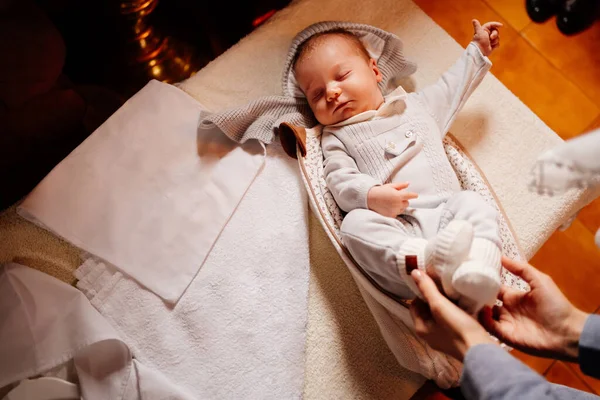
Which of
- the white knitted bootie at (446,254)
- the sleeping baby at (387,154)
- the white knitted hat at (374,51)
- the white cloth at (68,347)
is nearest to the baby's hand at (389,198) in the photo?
the sleeping baby at (387,154)

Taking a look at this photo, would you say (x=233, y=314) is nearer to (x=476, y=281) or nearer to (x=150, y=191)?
(x=150, y=191)

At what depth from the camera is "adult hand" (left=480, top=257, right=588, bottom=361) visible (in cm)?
71

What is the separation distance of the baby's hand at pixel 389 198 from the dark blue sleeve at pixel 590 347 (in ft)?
1.19

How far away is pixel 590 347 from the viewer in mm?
661

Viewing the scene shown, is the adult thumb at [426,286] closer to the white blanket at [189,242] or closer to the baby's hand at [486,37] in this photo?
the white blanket at [189,242]

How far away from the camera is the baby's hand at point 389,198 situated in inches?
35.6

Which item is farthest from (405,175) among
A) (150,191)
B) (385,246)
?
(150,191)

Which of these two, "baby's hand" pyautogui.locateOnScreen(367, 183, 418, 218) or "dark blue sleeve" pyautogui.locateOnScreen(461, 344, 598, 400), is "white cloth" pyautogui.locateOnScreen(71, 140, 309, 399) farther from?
"dark blue sleeve" pyautogui.locateOnScreen(461, 344, 598, 400)

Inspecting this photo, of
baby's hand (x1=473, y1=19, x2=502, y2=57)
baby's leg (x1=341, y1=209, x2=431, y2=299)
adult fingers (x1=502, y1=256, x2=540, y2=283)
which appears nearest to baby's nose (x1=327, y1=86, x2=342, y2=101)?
baby's leg (x1=341, y1=209, x2=431, y2=299)

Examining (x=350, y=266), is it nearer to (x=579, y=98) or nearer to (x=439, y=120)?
(x=439, y=120)

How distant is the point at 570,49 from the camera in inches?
59.3

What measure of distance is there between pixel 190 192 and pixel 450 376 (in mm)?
696

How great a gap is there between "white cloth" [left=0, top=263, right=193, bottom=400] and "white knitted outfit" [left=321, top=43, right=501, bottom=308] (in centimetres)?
49

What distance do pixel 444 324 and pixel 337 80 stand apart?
0.59 metres
